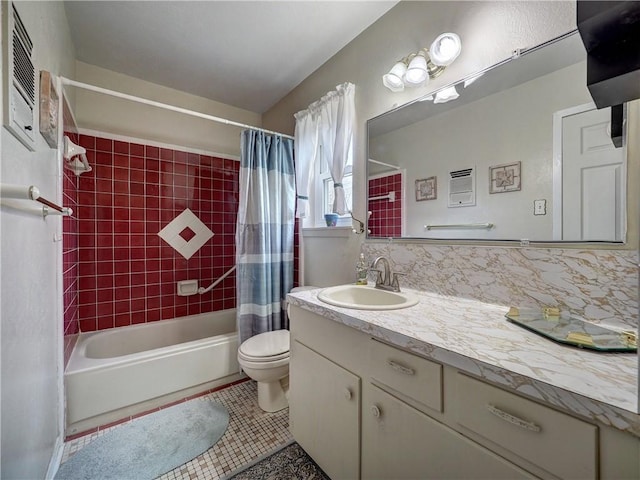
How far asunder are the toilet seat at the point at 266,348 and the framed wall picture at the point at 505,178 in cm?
145

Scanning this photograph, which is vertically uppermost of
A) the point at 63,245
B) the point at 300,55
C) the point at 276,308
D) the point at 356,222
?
the point at 300,55

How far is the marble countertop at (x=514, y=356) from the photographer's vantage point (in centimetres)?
50

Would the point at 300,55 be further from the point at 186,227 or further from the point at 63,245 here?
the point at 63,245

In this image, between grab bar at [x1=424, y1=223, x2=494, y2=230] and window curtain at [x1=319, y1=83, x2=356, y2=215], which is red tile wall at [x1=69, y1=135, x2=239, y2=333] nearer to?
window curtain at [x1=319, y1=83, x2=356, y2=215]

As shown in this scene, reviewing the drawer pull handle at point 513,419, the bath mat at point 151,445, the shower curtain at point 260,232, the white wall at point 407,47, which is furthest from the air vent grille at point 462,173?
the bath mat at point 151,445

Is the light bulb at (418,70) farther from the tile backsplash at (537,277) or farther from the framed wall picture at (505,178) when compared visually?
the tile backsplash at (537,277)

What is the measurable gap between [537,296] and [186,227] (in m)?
2.63

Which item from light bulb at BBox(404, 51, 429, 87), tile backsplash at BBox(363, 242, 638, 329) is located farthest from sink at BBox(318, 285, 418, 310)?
light bulb at BBox(404, 51, 429, 87)

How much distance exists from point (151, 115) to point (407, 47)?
2185 mm

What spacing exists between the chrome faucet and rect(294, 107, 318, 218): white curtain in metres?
0.86

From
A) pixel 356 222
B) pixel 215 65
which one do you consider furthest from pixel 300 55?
pixel 356 222

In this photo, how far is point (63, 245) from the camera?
1.55 metres

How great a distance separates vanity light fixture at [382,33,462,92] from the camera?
122 centimetres

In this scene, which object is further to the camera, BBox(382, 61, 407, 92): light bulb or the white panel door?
BBox(382, 61, 407, 92): light bulb
